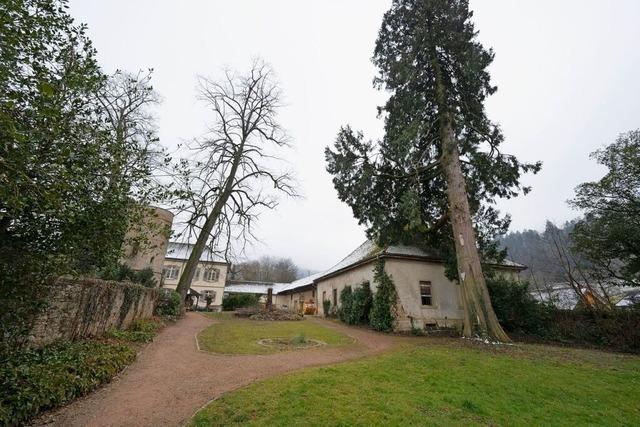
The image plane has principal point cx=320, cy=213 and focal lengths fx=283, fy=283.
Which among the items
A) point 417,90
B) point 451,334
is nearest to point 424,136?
Result: point 417,90

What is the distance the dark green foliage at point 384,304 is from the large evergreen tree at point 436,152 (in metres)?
2.28

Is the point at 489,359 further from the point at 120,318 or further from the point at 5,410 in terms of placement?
the point at 120,318

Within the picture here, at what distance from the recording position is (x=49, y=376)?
4.63 metres

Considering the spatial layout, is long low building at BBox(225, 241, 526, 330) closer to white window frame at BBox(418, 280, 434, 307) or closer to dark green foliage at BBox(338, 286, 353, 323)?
white window frame at BBox(418, 280, 434, 307)

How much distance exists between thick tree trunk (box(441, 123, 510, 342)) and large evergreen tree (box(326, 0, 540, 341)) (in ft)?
0.12

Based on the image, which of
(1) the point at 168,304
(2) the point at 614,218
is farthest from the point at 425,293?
(1) the point at 168,304

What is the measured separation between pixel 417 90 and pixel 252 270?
57525 mm

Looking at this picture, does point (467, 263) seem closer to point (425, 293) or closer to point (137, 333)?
point (425, 293)

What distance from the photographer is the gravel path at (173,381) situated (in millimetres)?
4418

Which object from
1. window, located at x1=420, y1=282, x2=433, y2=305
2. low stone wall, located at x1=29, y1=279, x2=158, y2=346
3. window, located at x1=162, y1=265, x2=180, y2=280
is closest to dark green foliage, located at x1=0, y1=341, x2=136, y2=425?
low stone wall, located at x1=29, y1=279, x2=158, y2=346

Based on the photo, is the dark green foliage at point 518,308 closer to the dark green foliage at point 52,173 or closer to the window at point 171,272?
the dark green foliage at point 52,173

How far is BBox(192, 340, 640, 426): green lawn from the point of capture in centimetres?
424

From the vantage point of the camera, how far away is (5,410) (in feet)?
12.1

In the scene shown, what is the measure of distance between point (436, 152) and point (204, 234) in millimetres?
14645
